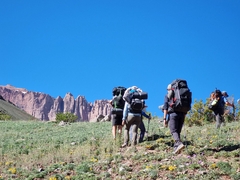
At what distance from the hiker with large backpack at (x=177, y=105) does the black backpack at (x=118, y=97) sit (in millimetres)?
2691

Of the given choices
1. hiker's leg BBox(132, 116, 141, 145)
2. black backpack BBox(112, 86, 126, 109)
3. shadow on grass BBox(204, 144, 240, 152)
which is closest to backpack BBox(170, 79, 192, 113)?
shadow on grass BBox(204, 144, 240, 152)

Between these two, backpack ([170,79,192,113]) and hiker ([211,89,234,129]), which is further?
→ hiker ([211,89,234,129])

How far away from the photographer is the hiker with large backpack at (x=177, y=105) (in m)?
9.02

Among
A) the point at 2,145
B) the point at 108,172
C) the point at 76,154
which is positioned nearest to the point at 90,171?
the point at 108,172

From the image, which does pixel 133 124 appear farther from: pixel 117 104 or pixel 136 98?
pixel 117 104

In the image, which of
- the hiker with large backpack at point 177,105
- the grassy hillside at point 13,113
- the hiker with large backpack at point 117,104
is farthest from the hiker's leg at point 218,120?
the grassy hillside at point 13,113

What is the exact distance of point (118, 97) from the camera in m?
12.0

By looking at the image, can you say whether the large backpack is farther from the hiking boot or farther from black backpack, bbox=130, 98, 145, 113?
the hiking boot

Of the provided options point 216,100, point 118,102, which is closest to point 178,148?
point 118,102

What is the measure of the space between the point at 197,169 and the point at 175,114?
193cm

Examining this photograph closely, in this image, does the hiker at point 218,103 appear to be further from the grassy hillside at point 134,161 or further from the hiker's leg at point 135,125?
the hiker's leg at point 135,125

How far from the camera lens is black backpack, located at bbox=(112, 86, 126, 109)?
12.0 meters

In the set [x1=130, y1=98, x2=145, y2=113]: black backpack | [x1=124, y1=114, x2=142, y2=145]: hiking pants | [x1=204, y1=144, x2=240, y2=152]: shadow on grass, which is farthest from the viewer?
[x1=124, y1=114, x2=142, y2=145]: hiking pants

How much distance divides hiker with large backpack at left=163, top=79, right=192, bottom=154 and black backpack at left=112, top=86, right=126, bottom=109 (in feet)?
8.83
